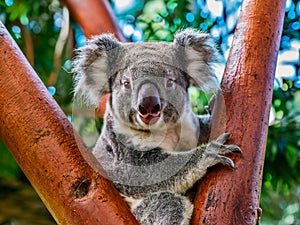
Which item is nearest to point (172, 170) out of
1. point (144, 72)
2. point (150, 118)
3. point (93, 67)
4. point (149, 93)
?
point (150, 118)

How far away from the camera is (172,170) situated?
2248 mm

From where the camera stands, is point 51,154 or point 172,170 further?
point 172,170

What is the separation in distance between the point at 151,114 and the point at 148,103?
0.08 metres

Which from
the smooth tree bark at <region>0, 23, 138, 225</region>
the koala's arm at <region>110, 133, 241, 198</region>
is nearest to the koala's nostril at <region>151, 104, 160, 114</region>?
the koala's arm at <region>110, 133, 241, 198</region>

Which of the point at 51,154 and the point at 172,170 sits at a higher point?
the point at 51,154

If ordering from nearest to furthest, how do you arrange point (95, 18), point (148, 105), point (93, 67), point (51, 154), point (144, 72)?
point (51, 154)
point (148, 105)
point (144, 72)
point (93, 67)
point (95, 18)

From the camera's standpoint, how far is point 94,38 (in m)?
2.59

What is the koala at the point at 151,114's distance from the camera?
216cm

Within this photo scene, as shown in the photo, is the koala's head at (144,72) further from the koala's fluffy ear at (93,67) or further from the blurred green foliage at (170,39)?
the blurred green foliage at (170,39)

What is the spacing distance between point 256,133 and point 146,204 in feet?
2.18

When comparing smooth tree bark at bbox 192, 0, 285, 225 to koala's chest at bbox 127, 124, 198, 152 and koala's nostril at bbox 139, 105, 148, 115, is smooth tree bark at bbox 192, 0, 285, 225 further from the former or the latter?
koala's chest at bbox 127, 124, 198, 152

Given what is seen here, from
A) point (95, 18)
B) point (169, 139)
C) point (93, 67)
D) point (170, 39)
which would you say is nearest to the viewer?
point (169, 139)

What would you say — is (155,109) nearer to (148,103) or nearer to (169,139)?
(148,103)

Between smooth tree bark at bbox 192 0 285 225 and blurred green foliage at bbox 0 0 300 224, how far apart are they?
3.27 feet
